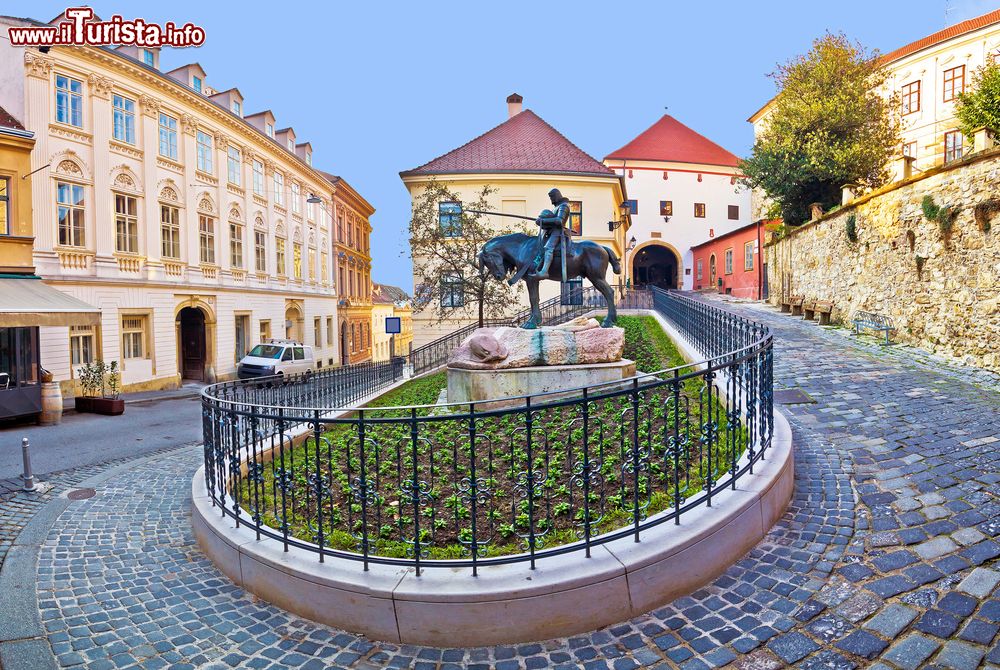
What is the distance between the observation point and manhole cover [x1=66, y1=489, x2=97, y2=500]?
22.2ft

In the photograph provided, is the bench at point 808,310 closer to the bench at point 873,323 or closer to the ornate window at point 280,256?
the bench at point 873,323

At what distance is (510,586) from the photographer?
3285mm

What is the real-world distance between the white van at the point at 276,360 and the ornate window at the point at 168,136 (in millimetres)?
8752

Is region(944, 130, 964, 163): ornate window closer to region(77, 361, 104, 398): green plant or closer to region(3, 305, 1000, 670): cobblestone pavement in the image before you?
region(3, 305, 1000, 670): cobblestone pavement

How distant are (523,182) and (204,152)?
51.9ft

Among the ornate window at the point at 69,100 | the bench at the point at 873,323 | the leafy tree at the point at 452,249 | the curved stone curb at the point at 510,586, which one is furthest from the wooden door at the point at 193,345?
the bench at the point at 873,323

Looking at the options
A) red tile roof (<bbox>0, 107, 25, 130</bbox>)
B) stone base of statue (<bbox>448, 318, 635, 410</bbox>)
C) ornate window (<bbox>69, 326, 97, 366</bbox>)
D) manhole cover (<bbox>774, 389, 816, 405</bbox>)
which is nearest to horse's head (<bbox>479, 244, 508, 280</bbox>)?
stone base of statue (<bbox>448, 318, 635, 410</bbox>)

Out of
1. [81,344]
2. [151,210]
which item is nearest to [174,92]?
[151,210]

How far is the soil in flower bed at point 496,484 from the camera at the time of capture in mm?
3824

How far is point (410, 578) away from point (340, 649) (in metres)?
0.57

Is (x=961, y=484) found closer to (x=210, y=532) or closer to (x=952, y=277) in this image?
(x=210, y=532)

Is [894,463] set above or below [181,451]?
above

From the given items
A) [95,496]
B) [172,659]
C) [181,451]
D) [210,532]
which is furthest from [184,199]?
[172,659]

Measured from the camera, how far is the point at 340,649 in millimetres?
3326
